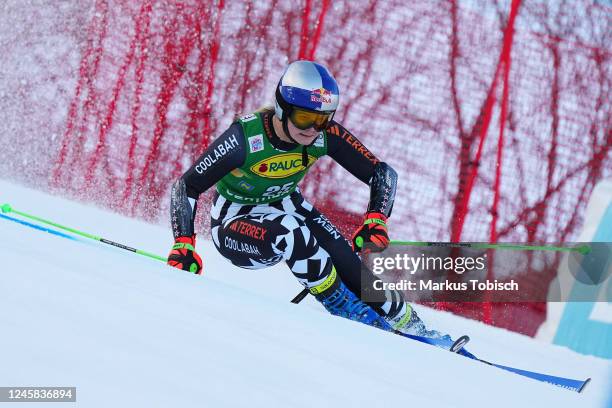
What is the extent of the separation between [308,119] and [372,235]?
57cm

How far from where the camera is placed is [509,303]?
598 centimetres

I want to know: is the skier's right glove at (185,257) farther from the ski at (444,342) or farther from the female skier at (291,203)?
the ski at (444,342)

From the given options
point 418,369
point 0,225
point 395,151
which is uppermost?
point 395,151

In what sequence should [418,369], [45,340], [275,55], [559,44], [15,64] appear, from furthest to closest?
[15,64], [275,55], [559,44], [418,369], [45,340]

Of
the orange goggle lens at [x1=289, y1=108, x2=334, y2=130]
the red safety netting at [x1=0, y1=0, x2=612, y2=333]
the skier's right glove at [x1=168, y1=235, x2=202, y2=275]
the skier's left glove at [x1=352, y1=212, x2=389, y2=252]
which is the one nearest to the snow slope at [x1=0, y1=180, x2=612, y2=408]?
the skier's right glove at [x1=168, y1=235, x2=202, y2=275]

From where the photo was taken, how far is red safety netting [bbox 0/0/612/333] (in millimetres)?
5742

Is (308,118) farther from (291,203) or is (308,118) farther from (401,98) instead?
(401,98)

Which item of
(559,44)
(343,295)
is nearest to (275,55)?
(559,44)

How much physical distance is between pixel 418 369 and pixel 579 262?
135 inches

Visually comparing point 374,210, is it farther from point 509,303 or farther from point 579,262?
point 509,303

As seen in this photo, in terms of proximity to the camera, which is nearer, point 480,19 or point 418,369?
point 418,369

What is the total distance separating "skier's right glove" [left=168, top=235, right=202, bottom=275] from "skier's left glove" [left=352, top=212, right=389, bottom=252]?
677 mm

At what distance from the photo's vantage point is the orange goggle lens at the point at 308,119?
11.0ft

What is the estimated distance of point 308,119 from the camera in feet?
11.0
